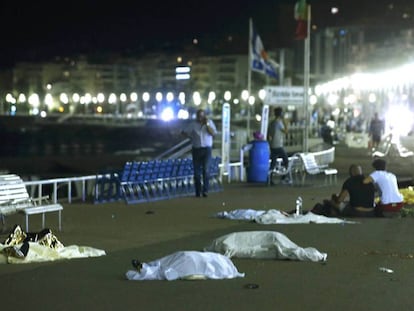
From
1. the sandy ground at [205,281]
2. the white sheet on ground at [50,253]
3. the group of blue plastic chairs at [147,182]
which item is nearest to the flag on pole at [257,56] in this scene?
the group of blue plastic chairs at [147,182]

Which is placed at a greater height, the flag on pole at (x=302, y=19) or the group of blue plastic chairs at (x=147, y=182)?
the flag on pole at (x=302, y=19)

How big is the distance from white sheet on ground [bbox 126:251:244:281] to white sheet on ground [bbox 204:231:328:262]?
1.18 metres

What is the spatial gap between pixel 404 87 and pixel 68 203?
32160 mm

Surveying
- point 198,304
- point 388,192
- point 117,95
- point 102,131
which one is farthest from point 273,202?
point 117,95

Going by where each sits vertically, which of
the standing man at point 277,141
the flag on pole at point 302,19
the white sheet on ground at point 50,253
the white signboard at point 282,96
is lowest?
the white sheet on ground at point 50,253

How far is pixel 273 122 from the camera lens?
22.5 metres

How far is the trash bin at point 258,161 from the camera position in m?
22.0

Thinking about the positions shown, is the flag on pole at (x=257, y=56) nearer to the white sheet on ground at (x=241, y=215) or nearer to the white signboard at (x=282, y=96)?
the white signboard at (x=282, y=96)

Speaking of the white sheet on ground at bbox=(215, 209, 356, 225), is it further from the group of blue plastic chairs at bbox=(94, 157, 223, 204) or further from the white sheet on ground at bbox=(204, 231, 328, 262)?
the group of blue plastic chairs at bbox=(94, 157, 223, 204)

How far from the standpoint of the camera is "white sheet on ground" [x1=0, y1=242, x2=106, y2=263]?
1006cm

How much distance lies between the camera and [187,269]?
29.4ft

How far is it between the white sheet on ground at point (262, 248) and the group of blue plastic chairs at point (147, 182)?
7.24m

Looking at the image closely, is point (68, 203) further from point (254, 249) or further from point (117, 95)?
point (117, 95)

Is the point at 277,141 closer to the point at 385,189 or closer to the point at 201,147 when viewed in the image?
the point at 201,147
